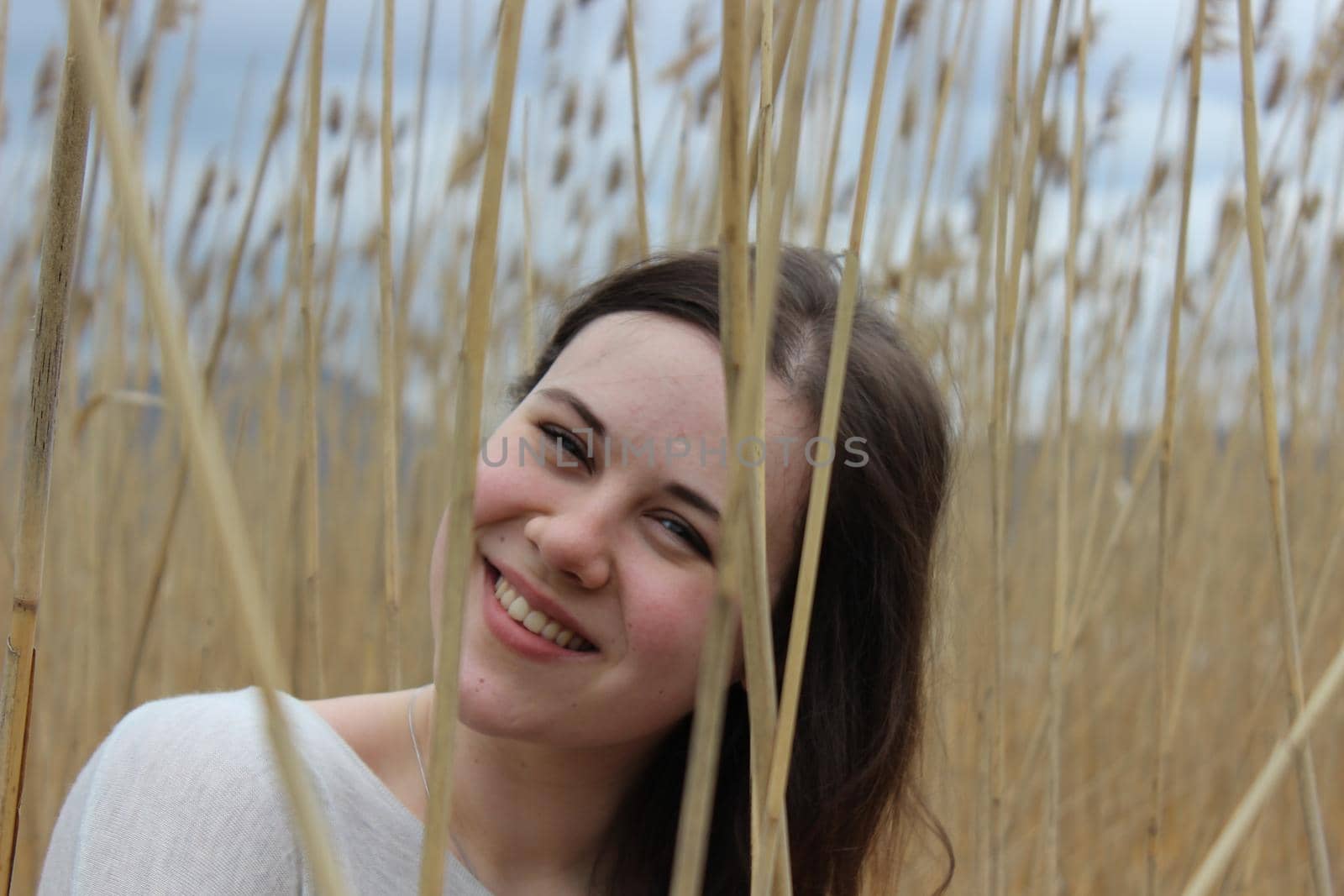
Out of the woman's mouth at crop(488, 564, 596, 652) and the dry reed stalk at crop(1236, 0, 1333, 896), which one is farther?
the woman's mouth at crop(488, 564, 596, 652)

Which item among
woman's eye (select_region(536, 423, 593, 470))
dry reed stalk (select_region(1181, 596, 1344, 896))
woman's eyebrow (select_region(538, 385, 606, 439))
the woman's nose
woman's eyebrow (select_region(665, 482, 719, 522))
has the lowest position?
dry reed stalk (select_region(1181, 596, 1344, 896))

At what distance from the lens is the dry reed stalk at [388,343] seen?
0.61m

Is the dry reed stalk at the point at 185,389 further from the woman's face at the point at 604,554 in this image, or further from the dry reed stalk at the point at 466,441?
the woman's face at the point at 604,554

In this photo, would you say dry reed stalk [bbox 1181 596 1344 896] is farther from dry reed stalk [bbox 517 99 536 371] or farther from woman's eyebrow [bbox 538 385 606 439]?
dry reed stalk [bbox 517 99 536 371]

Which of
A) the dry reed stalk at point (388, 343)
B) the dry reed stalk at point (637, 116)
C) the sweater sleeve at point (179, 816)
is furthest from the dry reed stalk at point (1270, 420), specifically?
the sweater sleeve at point (179, 816)

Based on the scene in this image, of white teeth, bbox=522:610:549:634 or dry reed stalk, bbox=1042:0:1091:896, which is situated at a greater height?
dry reed stalk, bbox=1042:0:1091:896

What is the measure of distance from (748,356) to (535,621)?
0.37m

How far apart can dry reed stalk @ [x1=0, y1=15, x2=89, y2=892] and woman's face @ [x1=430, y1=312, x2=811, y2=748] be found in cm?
28

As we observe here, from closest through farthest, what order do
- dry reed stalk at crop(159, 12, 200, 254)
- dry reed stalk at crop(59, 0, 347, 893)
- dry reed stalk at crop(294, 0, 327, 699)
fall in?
dry reed stalk at crop(59, 0, 347, 893) < dry reed stalk at crop(294, 0, 327, 699) < dry reed stalk at crop(159, 12, 200, 254)

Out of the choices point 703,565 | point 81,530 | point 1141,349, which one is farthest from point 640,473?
point 1141,349

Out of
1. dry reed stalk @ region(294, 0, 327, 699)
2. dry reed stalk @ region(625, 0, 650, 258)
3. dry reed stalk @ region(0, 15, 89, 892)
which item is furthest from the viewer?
dry reed stalk @ region(625, 0, 650, 258)

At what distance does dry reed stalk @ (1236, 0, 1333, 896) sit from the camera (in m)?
0.59

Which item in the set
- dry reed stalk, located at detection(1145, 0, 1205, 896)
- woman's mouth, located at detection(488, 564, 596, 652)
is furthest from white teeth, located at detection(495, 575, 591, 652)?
dry reed stalk, located at detection(1145, 0, 1205, 896)

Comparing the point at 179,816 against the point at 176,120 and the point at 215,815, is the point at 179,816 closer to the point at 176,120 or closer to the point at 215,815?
the point at 215,815
